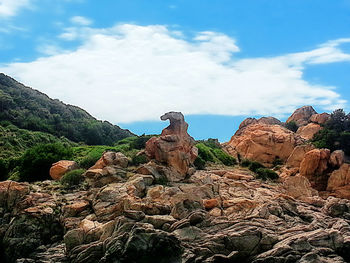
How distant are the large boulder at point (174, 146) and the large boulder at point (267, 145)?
69.0ft

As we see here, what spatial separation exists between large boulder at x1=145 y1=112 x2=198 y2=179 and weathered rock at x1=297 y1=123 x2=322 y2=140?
1255 inches

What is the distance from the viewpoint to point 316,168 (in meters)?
45.9

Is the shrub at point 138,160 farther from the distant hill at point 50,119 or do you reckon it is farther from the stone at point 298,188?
the distant hill at point 50,119

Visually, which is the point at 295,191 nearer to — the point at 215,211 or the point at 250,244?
the point at 215,211

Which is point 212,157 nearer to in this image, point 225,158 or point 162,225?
point 225,158

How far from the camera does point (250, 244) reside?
69.1 feet

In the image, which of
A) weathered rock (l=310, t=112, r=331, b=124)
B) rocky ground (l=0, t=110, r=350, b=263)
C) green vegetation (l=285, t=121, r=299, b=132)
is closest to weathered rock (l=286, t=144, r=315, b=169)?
rocky ground (l=0, t=110, r=350, b=263)

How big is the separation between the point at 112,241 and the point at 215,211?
7864mm

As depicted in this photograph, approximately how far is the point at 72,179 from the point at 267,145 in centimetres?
3231

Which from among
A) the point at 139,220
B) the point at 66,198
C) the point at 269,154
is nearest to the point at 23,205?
the point at 66,198

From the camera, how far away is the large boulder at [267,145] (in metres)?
56.2

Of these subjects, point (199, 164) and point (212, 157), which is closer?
point (199, 164)

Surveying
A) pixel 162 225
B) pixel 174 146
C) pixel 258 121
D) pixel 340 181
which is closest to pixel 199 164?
pixel 174 146

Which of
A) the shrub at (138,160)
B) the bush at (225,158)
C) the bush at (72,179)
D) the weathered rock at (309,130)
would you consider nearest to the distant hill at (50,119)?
the bush at (225,158)
